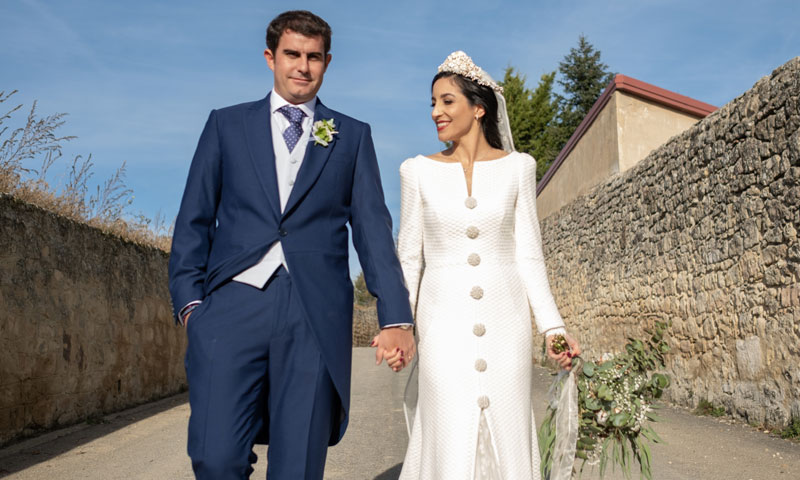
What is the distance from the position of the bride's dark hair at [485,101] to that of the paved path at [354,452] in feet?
8.43

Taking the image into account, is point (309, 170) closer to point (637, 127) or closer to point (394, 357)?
point (394, 357)

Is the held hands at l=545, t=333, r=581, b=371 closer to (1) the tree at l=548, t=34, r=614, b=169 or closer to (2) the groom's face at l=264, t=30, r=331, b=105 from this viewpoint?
(2) the groom's face at l=264, t=30, r=331, b=105

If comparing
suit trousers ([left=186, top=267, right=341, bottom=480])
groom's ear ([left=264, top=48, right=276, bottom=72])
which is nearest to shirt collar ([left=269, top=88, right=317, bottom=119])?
groom's ear ([left=264, top=48, right=276, bottom=72])

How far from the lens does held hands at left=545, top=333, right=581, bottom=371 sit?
3305mm

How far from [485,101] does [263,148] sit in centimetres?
128

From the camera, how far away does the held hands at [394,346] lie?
9.23 feet

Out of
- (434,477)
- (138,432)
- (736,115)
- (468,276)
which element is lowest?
(138,432)

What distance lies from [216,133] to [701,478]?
13.7 ft

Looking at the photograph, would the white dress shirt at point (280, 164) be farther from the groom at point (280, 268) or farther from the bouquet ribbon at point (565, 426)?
the bouquet ribbon at point (565, 426)

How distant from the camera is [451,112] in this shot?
3.64 metres

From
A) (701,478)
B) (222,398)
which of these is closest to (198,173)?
(222,398)

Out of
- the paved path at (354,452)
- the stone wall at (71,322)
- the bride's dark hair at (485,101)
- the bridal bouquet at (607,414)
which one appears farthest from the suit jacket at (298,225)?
the stone wall at (71,322)

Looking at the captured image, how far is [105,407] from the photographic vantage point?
873cm

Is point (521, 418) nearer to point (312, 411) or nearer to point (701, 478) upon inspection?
point (312, 411)
